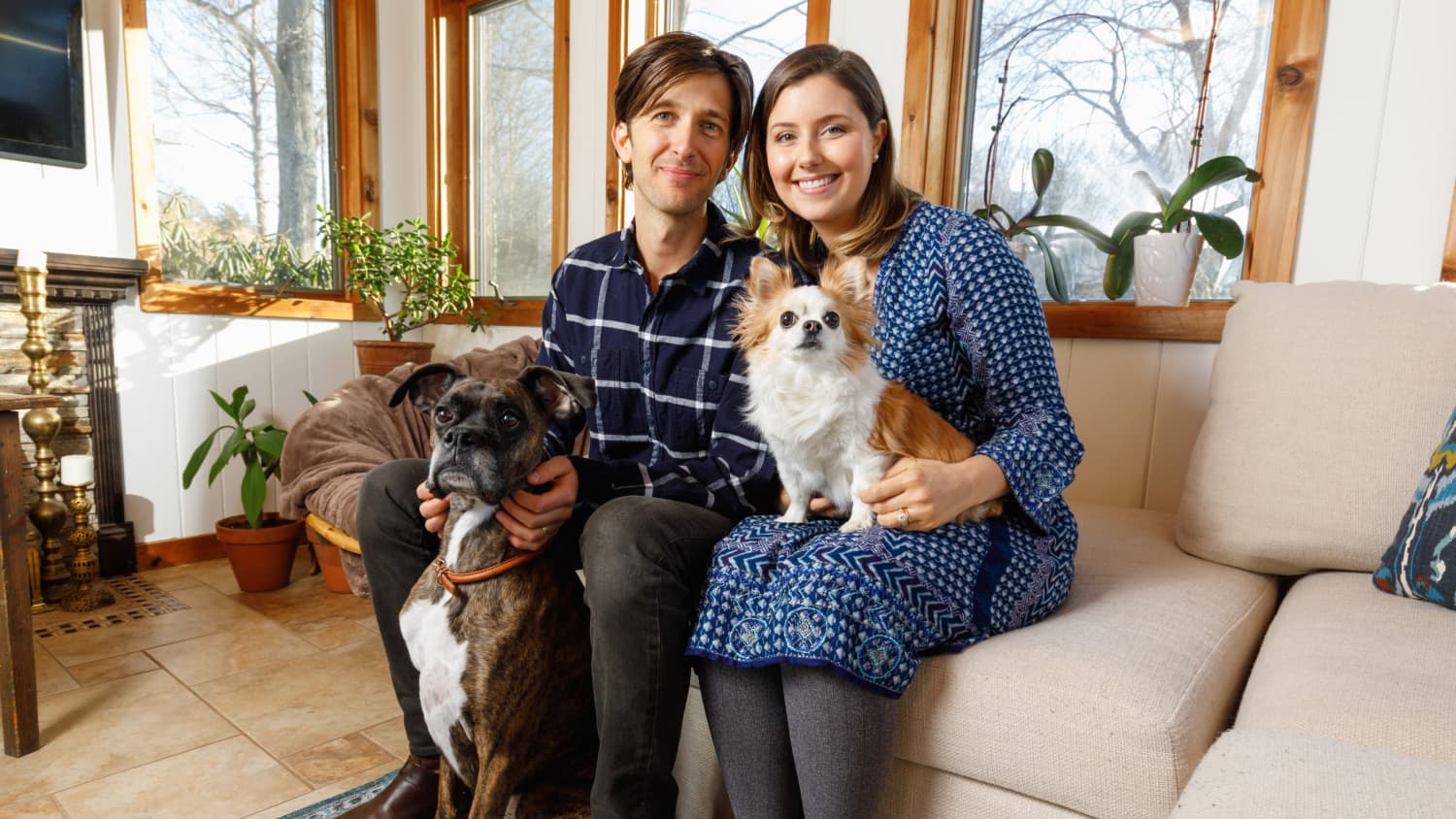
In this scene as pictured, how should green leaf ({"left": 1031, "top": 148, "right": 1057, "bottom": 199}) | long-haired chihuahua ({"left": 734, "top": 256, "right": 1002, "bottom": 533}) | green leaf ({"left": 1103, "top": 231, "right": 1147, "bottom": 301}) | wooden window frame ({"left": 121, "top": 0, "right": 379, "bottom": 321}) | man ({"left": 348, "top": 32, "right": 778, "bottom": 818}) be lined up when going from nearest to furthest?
man ({"left": 348, "top": 32, "right": 778, "bottom": 818}), long-haired chihuahua ({"left": 734, "top": 256, "right": 1002, "bottom": 533}), green leaf ({"left": 1103, "top": 231, "right": 1147, "bottom": 301}), green leaf ({"left": 1031, "top": 148, "right": 1057, "bottom": 199}), wooden window frame ({"left": 121, "top": 0, "right": 379, "bottom": 321})

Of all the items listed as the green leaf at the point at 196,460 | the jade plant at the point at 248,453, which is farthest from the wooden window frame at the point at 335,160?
the green leaf at the point at 196,460

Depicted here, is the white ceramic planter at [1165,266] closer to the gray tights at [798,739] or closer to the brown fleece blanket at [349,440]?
the gray tights at [798,739]

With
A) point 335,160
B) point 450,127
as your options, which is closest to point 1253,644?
point 450,127

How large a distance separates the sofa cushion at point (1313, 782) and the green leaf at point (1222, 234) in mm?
1285

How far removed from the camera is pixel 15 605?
5.57 feet

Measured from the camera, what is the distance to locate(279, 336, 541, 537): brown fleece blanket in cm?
242

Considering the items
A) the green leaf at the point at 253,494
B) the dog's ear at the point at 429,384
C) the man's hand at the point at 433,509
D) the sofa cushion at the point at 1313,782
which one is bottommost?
the green leaf at the point at 253,494

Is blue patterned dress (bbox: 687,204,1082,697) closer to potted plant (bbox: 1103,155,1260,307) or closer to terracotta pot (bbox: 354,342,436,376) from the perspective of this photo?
potted plant (bbox: 1103,155,1260,307)

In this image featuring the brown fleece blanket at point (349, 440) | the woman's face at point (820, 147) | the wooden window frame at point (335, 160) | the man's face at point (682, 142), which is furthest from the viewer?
the wooden window frame at point (335, 160)

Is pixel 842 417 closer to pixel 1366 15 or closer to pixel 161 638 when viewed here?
pixel 1366 15

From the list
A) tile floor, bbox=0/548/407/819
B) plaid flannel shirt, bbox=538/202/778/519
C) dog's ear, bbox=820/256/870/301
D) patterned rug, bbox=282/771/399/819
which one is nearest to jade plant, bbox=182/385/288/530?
tile floor, bbox=0/548/407/819

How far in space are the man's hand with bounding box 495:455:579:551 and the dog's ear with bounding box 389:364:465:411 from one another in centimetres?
21

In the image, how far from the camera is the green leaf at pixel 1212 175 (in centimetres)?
179

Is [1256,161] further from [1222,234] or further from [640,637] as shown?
[640,637]
